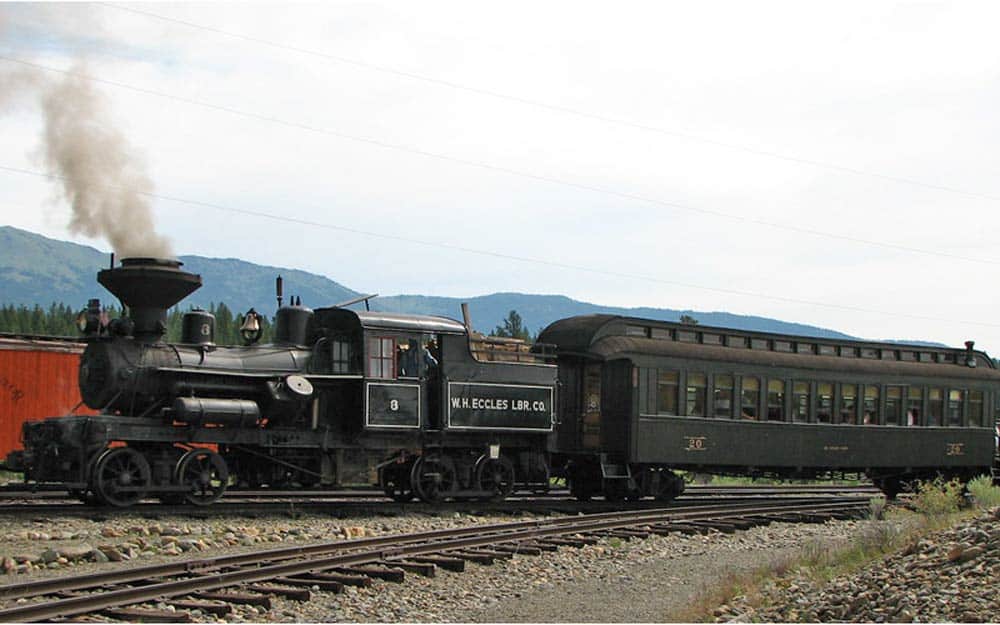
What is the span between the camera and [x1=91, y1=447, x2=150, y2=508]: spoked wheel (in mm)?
16031

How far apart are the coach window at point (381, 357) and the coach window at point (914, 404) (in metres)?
12.7

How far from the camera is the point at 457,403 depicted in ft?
63.2

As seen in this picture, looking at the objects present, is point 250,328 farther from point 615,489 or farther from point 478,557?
point 615,489

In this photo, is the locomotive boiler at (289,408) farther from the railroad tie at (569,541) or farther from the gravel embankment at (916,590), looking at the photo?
the gravel embankment at (916,590)

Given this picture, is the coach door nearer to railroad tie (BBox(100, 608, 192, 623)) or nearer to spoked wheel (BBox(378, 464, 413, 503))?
spoked wheel (BBox(378, 464, 413, 503))

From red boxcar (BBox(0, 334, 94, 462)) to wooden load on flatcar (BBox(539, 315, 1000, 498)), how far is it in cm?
1096

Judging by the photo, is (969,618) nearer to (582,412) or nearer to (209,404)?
(209,404)

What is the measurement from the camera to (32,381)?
82.0 ft

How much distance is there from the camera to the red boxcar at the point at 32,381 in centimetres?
2466

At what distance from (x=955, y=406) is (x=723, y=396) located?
7.35m

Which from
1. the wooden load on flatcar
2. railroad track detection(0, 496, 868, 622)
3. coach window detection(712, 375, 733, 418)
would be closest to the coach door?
the wooden load on flatcar

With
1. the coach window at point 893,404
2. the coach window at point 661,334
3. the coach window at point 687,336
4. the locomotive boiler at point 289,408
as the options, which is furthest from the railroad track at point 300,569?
the coach window at point 893,404

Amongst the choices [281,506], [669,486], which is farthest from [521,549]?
[669,486]

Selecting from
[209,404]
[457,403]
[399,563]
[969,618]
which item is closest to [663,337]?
[457,403]
